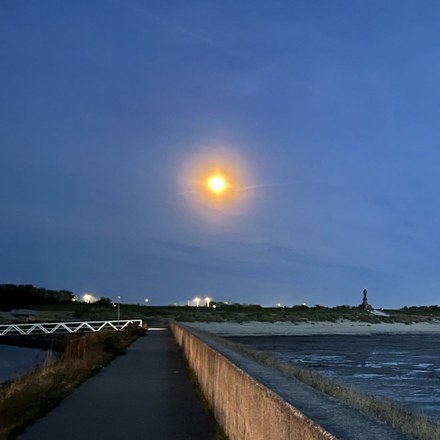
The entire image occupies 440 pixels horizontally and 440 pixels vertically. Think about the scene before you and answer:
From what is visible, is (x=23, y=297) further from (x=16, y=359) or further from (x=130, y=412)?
(x=130, y=412)

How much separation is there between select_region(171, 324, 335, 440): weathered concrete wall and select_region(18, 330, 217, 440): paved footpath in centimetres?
53

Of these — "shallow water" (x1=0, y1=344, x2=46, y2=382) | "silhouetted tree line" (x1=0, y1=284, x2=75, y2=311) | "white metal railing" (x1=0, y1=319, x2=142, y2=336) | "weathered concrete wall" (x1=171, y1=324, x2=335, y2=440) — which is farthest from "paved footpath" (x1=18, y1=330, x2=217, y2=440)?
"silhouetted tree line" (x1=0, y1=284, x2=75, y2=311)

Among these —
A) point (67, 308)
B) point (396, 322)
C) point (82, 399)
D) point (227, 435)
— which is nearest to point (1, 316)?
point (67, 308)

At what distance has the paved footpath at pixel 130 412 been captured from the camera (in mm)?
10152

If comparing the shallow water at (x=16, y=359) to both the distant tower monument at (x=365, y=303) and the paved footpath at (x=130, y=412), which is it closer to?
the paved footpath at (x=130, y=412)

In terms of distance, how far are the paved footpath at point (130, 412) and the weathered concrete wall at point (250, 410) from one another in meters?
0.53

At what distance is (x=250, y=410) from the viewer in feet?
23.6

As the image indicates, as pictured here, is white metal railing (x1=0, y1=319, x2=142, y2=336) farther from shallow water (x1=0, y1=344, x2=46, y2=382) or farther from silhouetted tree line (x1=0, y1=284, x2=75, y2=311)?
silhouetted tree line (x1=0, y1=284, x2=75, y2=311)

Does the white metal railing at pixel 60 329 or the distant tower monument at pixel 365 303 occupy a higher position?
the distant tower monument at pixel 365 303

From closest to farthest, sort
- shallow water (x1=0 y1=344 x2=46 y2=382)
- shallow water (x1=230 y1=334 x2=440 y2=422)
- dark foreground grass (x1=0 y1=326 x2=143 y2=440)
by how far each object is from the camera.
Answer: dark foreground grass (x1=0 y1=326 x2=143 y2=440) → shallow water (x1=230 y1=334 x2=440 y2=422) → shallow water (x1=0 y1=344 x2=46 y2=382)

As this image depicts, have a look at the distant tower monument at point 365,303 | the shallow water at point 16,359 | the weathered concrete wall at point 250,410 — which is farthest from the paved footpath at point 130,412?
the distant tower monument at point 365,303

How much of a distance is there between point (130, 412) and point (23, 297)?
464 feet

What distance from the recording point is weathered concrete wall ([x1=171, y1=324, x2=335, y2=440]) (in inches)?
205

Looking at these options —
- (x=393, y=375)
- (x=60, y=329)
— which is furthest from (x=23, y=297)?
(x=393, y=375)
